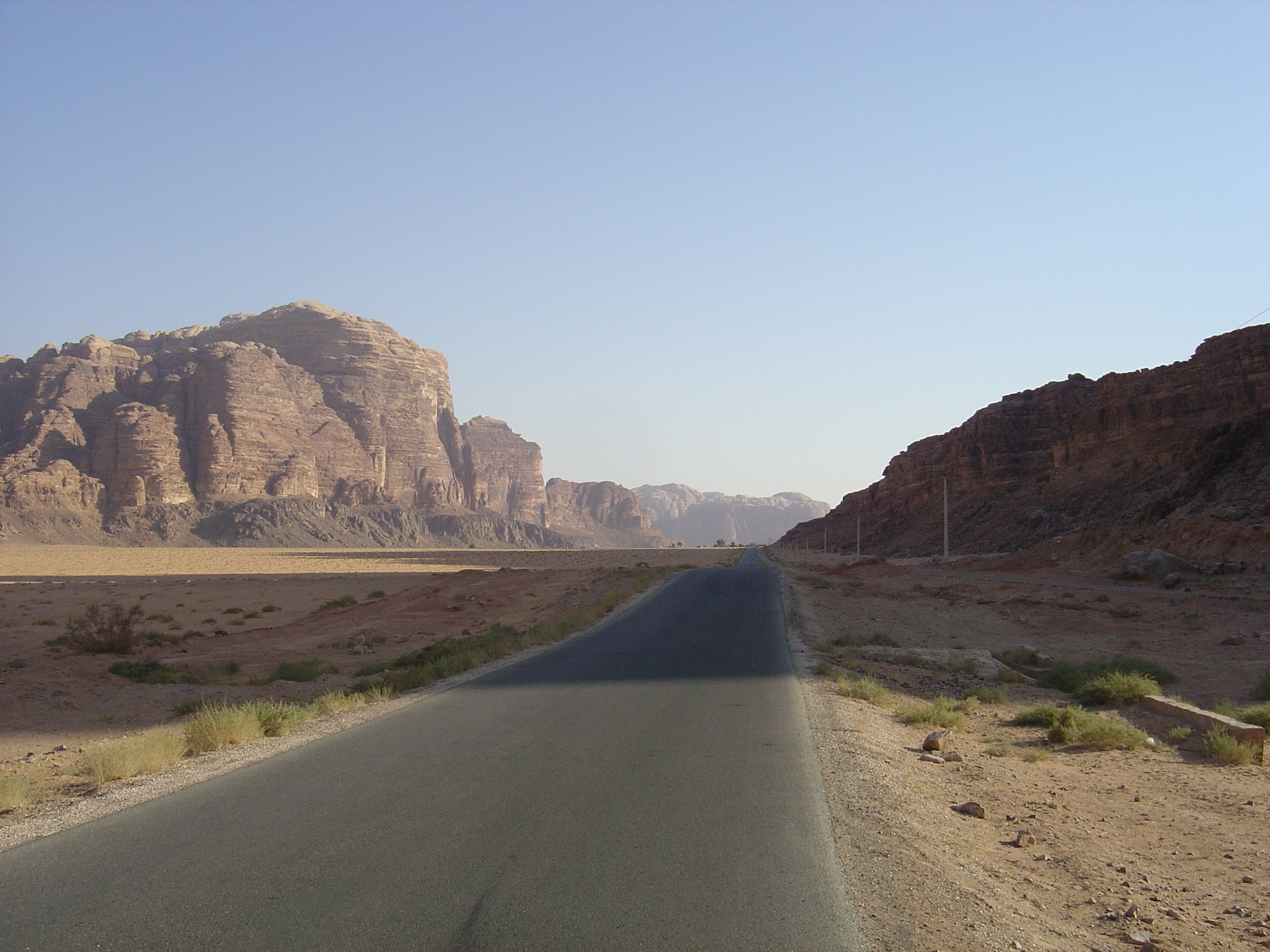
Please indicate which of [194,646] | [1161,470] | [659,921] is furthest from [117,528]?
[659,921]

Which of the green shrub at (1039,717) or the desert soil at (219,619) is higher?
the green shrub at (1039,717)

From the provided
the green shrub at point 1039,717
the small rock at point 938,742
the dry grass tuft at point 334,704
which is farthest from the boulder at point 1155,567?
the dry grass tuft at point 334,704

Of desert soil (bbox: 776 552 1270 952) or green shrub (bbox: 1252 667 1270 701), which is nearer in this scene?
desert soil (bbox: 776 552 1270 952)

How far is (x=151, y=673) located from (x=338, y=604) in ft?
76.2

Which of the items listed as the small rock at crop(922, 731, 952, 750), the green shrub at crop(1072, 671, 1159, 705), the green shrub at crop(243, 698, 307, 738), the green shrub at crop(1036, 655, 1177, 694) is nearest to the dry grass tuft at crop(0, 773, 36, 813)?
the green shrub at crop(243, 698, 307, 738)

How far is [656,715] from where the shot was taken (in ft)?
33.2

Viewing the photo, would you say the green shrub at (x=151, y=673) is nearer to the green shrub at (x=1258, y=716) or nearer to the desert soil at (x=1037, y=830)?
the desert soil at (x=1037, y=830)

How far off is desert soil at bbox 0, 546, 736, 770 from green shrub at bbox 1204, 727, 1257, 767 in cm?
1339

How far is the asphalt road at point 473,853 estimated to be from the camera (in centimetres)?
421

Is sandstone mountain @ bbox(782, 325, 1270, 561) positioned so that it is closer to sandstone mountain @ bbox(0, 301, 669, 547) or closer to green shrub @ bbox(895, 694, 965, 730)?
green shrub @ bbox(895, 694, 965, 730)

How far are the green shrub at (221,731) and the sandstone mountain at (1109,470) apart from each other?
138 ft

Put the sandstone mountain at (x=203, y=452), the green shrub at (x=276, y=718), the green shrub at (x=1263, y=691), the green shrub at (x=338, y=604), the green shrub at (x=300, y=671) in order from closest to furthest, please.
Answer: the green shrub at (x=276, y=718) → the green shrub at (x=1263, y=691) → the green shrub at (x=300, y=671) → the green shrub at (x=338, y=604) → the sandstone mountain at (x=203, y=452)

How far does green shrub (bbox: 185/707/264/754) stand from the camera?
Result: 9.12 metres

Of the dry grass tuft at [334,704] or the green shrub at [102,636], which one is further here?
the green shrub at [102,636]
